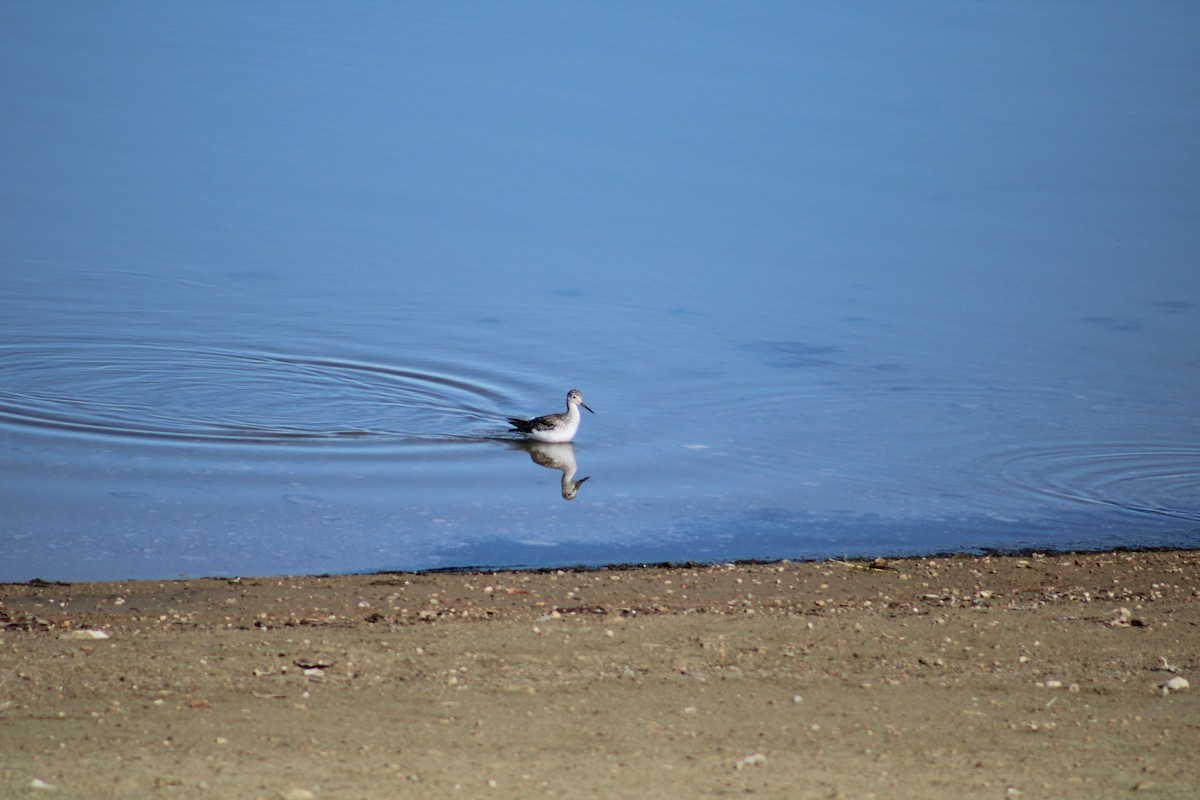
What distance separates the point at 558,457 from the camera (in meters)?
11.3

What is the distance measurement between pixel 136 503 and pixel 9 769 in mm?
4920

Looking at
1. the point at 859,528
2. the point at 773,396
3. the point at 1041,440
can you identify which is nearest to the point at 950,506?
the point at 859,528

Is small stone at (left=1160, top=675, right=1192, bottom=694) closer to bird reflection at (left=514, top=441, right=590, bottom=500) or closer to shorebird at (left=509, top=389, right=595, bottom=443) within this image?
bird reflection at (left=514, top=441, right=590, bottom=500)

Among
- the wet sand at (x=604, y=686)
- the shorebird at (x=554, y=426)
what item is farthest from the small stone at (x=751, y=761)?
the shorebird at (x=554, y=426)

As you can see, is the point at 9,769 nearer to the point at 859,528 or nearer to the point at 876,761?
the point at 876,761

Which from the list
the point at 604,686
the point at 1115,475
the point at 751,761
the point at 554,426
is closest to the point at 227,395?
the point at 554,426

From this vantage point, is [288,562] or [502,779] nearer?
[502,779]

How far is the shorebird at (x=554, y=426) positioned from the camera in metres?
11.4

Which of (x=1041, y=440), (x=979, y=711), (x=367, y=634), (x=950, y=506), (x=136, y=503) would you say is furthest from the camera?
(x=1041, y=440)

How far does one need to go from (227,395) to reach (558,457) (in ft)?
9.54

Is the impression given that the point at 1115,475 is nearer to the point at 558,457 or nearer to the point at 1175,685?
the point at 558,457

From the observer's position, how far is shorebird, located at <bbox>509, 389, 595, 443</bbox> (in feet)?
37.3

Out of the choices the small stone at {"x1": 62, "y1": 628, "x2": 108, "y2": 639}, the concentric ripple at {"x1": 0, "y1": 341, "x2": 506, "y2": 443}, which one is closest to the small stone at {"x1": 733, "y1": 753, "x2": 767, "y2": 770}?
the small stone at {"x1": 62, "y1": 628, "x2": 108, "y2": 639}

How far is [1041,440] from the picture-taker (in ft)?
39.0
